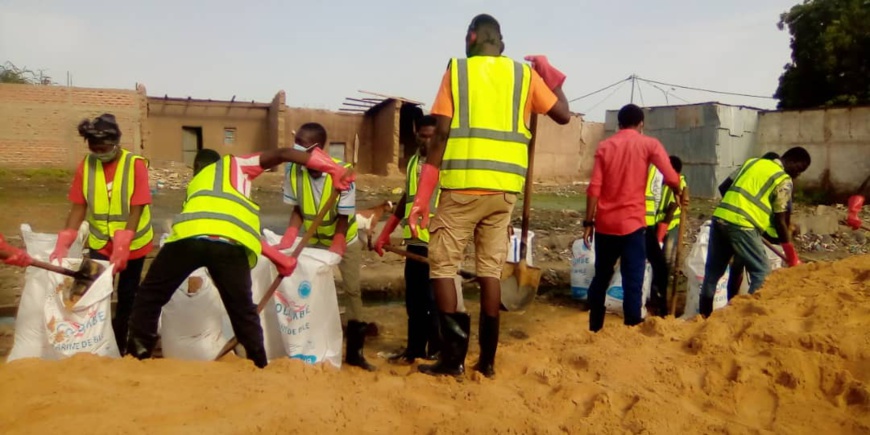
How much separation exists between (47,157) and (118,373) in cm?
1945

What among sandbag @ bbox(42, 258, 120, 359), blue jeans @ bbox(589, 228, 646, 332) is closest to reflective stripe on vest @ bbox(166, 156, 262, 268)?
sandbag @ bbox(42, 258, 120, 359)

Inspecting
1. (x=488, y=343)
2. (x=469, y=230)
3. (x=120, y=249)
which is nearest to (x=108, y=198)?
(x=120, y=249)

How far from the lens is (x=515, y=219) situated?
11.9 m

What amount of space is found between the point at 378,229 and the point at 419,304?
4999mm

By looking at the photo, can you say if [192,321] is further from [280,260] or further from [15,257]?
[15,257]

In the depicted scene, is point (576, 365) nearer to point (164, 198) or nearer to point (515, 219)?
point (515, 219)

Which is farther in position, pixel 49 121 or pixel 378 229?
pixel 49 121

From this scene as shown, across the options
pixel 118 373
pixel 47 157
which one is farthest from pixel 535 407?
pixel 47 157

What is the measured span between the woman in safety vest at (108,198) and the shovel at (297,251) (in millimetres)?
708

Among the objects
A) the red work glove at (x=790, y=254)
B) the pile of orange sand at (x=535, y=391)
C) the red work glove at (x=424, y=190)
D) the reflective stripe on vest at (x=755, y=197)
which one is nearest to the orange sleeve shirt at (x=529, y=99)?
the red work glove at (x=424, y=190)

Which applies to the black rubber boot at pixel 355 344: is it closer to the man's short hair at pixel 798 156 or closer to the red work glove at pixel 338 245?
the red work glove at pixel 338 245

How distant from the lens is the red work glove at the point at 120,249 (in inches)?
144

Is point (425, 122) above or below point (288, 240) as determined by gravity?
above

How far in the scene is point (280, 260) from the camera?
356 cm
